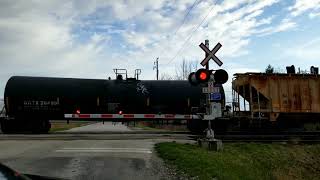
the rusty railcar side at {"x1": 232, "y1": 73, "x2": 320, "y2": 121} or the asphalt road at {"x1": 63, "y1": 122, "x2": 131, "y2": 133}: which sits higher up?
the rusty railcar side at {"x1": 232, "y1": 73, "x2": 320, "y2": 121}

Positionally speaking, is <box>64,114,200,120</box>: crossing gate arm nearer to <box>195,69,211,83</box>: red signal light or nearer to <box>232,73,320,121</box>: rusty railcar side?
<box>232,73,320,121</box>: rusty railcar side

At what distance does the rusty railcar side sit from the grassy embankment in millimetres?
5794

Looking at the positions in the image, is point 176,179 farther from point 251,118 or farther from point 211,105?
point 251,118

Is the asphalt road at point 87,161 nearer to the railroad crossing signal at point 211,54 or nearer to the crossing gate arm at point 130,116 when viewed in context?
the railroad crossing signal at point 211,54

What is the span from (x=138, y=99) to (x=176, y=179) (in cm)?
1595

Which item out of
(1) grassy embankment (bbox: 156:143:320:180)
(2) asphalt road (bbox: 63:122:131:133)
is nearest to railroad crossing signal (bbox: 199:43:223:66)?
(1) grassy embankment (bbox: 156:143:320:180)

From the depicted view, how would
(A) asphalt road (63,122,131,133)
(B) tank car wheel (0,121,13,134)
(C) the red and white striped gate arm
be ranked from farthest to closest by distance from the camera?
(A) asphalt road (63,122,131,133) → (C) the red and white striped gate arm → (B) tank car wheel (0,121,13,134)

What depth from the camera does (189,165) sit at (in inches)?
436

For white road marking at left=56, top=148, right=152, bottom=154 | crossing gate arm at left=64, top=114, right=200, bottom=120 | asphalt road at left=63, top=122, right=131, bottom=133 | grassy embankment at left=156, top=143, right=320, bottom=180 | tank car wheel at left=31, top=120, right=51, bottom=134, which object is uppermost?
crossing gate arm at left=64, top=114, right=200, bottom=120

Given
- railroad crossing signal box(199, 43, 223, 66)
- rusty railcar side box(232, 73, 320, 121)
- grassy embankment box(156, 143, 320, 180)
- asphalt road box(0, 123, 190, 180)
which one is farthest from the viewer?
rusty railcar side box(232, 73, 320, 121)

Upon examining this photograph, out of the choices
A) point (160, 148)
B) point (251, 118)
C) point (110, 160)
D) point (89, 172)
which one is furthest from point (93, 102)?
point (89, 172)

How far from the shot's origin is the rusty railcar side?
956 inches

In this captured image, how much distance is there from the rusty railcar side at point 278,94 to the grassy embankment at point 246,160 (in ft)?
19.0

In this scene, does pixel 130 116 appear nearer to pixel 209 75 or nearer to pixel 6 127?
pixel 6 127
